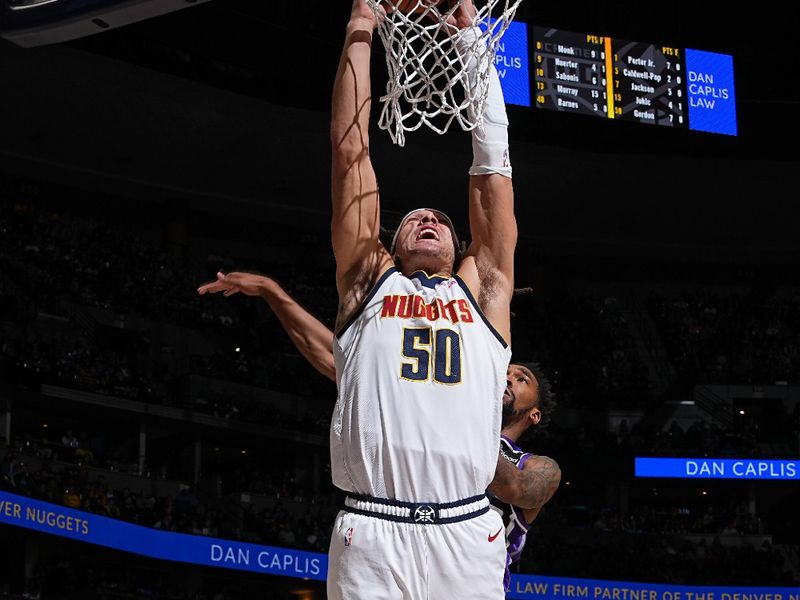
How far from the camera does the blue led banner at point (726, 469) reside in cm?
2078

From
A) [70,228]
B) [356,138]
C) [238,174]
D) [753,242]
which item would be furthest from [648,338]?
[356,138]

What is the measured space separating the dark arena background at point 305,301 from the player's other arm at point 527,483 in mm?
10847

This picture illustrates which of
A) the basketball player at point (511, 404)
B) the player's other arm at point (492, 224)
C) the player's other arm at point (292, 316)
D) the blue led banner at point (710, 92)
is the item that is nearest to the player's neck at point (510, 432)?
the basketball player at point (511, 404)

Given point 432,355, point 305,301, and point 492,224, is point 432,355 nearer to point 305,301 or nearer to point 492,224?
point 492,224

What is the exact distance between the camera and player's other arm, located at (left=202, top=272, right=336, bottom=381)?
4496mm

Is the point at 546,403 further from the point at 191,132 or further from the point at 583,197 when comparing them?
the point at 583,197

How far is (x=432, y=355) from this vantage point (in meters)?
3.35

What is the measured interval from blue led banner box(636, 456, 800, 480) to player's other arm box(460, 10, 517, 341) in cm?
1795

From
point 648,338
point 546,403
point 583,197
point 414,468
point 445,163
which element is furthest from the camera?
point 648,338

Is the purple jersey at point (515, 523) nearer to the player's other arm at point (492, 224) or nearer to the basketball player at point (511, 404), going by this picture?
the basketball player at point (511, 404)

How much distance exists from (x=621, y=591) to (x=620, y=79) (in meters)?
7.77

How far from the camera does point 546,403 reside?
4891mm

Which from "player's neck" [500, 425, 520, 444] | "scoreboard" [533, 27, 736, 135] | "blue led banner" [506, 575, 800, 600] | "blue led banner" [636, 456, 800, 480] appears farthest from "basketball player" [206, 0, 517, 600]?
"blue led banner" [636, 456, 800, 480]

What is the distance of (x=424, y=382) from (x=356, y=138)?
29.7 inches
